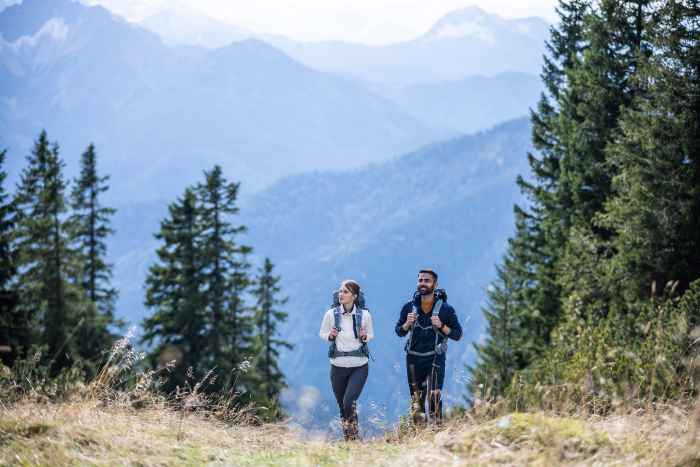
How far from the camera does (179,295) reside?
25.7 m

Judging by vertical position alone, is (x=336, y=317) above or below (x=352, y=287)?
below

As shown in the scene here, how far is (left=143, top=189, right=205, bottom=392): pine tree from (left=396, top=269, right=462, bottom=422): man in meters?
18.4

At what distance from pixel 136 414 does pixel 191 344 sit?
67.4 feet

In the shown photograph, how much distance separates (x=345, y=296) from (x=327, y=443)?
2.26 m

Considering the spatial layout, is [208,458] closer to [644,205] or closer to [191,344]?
[644,205]

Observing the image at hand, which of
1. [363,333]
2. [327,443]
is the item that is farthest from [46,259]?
[327,443]

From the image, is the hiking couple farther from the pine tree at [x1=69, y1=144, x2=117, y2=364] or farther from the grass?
the pine tree at [x1=69, y1=144, x2=117, y2=364]

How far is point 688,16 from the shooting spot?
14.3 metres

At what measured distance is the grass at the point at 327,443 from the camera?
384 centimetres

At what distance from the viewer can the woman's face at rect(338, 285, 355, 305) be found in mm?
7484

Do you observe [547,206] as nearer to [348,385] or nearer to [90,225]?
[348,385]

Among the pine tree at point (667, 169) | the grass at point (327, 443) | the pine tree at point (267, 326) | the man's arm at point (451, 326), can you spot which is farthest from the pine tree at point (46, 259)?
the grass at point (327, 443)

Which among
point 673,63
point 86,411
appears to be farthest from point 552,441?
point 673,63

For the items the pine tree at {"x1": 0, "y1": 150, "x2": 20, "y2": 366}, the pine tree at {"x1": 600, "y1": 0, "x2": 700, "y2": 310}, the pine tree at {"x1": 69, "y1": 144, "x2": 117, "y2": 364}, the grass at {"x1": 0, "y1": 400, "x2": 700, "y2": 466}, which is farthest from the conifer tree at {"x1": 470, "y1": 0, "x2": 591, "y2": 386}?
the pine tree at {"x1": 69, "y1": 144, "x2": 117, "y2": 364}
